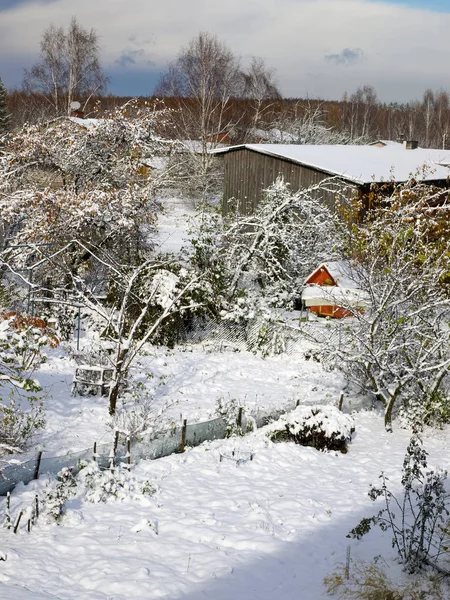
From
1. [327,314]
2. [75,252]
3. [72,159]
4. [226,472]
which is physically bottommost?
[226,472]

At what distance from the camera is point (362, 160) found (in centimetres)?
2367

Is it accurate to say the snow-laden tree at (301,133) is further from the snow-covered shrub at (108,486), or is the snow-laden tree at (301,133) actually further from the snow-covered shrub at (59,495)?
the snow-covered shrub at (59,495)

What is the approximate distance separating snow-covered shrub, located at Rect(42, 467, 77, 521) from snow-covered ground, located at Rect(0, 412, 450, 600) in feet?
0.35

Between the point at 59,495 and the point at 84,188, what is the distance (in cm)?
1102

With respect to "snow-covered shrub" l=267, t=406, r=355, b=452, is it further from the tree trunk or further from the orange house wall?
the orange house wall

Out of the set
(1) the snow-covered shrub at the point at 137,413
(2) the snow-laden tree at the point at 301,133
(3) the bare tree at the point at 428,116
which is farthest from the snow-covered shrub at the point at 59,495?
(3) the bare tree at the point at 428,116

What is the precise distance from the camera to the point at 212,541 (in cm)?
636

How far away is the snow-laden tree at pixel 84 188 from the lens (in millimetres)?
14562

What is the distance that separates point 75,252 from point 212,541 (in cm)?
1044

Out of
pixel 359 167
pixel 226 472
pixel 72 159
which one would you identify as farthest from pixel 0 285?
pixel 359 167

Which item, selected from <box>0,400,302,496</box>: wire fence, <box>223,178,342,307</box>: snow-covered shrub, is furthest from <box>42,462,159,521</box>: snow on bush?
<box>223,178,342,307</box>: snow-covered shrub

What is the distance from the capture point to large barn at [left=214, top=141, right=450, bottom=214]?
68.6 feet

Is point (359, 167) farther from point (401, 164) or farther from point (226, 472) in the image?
point (226, 472)

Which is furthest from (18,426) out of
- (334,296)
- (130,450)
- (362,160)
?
(362,160)
